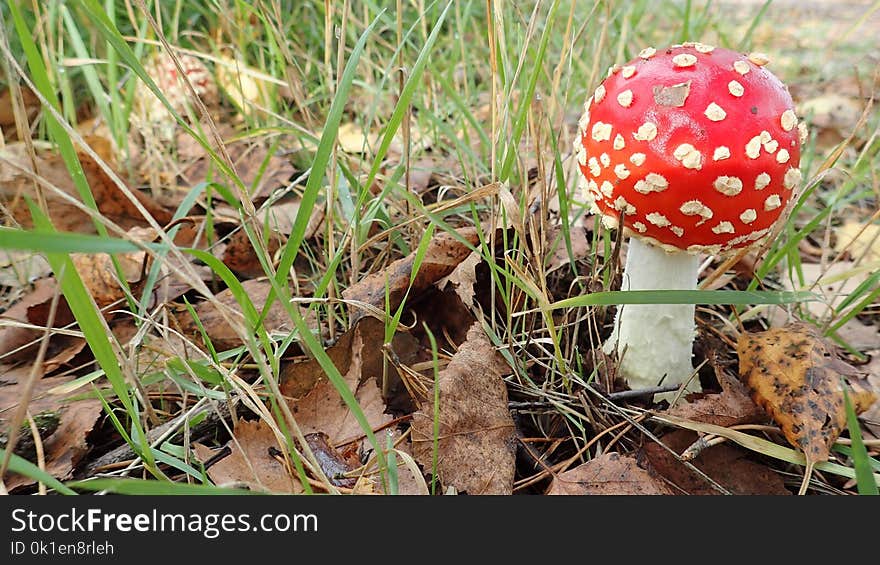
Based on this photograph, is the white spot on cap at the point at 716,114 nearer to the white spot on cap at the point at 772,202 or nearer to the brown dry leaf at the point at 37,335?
the white spot on cap at the point at 772,202

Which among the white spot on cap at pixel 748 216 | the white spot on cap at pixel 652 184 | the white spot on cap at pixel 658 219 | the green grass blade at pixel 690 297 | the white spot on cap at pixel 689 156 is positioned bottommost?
the green grass blade at pixel 690 297

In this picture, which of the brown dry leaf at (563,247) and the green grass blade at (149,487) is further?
the brown dry leaf at (563,247)

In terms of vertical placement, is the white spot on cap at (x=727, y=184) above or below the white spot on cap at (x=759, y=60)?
below

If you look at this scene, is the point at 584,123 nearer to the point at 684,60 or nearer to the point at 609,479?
the point at 684,60

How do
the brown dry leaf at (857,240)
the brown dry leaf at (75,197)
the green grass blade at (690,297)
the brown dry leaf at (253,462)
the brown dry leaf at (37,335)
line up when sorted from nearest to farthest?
1. the green grass blade at (690,297)
2. the brown dry leaf at (253,462)
3. the brown dry leaf at (37,335)
4. the brown dry leaf at (75,197)
5. the brown dry leaf at (857,240)

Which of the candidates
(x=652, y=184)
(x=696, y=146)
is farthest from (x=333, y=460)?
(x=696, y=146)

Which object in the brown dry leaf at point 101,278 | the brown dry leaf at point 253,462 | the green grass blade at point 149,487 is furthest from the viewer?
the brown dry leaf at point 101,278

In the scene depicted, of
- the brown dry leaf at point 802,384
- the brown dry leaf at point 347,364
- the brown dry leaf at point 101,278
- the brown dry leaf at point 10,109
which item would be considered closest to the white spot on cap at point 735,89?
the brown dry leaf at point 802,384
